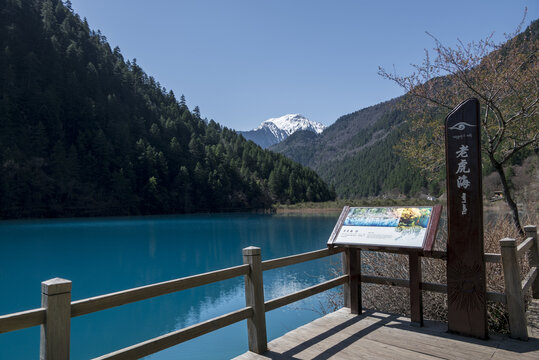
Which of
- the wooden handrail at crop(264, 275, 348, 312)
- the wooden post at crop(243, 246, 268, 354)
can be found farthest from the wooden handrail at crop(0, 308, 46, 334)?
the wooden handrail at crop(264, 275, 348, 312)

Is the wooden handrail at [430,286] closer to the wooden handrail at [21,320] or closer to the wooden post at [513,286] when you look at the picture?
the wooden post at [513,286]

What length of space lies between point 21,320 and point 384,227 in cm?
329

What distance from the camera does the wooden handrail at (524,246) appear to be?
4025 mm

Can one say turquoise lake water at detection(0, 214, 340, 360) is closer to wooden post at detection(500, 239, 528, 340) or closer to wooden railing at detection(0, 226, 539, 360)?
wooden railing at detection(0, 226, 539, 360)

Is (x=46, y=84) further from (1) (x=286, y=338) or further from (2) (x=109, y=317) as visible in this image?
(1) (x=286, y=338)

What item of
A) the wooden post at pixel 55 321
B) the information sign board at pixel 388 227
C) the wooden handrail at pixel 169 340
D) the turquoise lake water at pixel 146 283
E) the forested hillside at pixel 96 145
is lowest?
the turquoise lake water at pixel 146 283

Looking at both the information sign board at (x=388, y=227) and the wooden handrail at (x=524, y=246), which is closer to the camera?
the information sign board at (x=388, y=227)

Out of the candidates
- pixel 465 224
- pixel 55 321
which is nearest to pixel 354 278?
pixel 465 224

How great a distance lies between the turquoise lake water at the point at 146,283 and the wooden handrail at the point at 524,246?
10.1 ft

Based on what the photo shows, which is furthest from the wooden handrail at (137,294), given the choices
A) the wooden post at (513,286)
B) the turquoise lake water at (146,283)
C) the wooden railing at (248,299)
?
the turquoise lake water at (146,283)

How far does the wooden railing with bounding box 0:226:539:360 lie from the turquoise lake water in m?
2.78

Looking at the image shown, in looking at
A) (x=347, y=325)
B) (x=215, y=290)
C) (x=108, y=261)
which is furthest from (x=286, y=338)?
(x=108, y=261)

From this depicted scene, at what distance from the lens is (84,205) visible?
198 feet

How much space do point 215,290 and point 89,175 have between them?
188 feet
